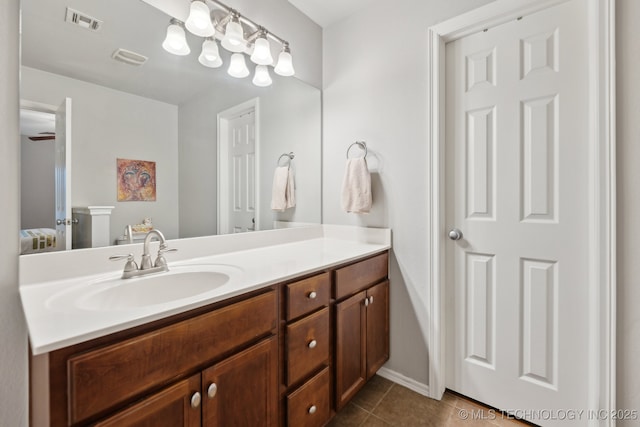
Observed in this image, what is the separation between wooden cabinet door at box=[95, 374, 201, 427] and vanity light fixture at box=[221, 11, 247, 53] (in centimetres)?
149

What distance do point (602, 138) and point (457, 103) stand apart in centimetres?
64

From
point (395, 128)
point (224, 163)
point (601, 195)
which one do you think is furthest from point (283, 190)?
point (601, 195)

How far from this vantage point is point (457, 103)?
1.55 metres

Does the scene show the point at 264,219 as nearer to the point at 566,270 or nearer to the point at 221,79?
the point at 221,79

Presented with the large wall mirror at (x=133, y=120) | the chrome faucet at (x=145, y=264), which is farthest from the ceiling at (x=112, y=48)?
the chrome faucet at (x=145, y=264)

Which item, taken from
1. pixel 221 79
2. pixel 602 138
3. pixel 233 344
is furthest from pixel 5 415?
pixel 602 138

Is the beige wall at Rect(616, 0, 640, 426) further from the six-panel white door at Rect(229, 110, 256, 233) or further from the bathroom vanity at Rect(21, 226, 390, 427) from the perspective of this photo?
the six-panel white door at Rect(229, 110, 256, 233)

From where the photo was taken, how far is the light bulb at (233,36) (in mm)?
1400

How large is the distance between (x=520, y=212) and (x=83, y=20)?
206cm

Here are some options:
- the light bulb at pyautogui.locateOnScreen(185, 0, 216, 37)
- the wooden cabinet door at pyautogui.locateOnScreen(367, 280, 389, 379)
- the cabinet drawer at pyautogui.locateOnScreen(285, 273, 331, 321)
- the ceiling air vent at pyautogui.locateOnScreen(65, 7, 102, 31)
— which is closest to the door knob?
the wooden cabinet door at pyautogui.locateOnScreen(367, 280, 389, 379)

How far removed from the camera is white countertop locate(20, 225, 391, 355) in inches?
25.4

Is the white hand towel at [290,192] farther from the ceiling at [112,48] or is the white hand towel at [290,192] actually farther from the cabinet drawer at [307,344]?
the cabinet drawer at [307,344]

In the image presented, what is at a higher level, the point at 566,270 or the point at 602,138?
the point at 602,138

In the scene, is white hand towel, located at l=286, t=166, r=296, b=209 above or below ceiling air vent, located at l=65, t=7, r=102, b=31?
below
